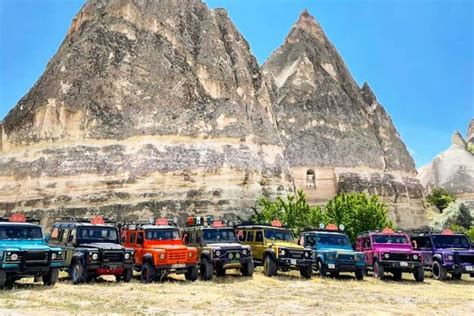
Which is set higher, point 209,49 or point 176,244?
point 209,49

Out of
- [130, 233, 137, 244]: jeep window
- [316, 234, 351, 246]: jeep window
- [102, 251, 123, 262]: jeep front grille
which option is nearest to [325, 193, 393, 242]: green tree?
[316, 234, 351, 246]: jeep window

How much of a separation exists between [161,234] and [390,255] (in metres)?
10.5

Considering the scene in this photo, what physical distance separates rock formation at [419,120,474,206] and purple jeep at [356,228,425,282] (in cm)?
7399

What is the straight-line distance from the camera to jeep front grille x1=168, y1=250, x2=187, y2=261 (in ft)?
64.5

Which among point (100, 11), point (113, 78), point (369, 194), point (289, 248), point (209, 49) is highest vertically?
point (100, 11)

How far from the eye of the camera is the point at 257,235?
2403 cm

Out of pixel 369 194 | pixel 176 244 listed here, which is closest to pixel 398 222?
pixel 369 194

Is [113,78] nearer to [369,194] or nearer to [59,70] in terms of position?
[59,70]

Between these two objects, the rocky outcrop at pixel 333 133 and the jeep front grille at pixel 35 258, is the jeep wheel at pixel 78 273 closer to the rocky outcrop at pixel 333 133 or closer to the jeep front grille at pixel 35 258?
the jeep front grille at pixel 35 258

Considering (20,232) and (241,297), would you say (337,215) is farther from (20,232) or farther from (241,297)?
(20,232)

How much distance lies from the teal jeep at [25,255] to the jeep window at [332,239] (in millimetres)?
11923

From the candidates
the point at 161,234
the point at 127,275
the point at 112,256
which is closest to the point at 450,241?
the point at 161,234

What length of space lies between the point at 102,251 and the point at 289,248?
26.7 feet

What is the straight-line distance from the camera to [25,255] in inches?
652
